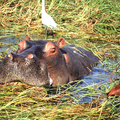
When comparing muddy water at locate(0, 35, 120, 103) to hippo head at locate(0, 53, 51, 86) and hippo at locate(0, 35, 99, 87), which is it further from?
hippo head at locate(0, 53, 51, 86)

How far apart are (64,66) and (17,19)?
5.29m

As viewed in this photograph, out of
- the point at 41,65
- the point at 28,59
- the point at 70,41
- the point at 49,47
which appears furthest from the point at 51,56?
the point at 70,41

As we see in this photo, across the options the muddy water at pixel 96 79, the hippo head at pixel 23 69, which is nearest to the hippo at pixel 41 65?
the hippo head at pixel 23 69

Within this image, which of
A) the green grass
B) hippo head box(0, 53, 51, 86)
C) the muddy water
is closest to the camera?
the green grass

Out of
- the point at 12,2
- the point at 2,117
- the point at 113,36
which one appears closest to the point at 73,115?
the point at 2,117

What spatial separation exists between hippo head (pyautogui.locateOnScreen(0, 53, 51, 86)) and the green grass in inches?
6.0

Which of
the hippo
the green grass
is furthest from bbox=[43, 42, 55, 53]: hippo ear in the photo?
the green grass

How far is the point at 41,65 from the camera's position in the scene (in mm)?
2844

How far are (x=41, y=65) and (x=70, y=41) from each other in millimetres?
3538

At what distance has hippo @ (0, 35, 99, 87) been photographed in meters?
2.75

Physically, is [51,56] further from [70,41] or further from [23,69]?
[70,41]

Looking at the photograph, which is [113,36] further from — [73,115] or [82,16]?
[73,115]

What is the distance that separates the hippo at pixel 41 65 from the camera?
9.02 feet

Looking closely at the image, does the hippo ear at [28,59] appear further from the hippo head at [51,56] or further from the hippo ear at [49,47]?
the hippo ear at [49,47]
